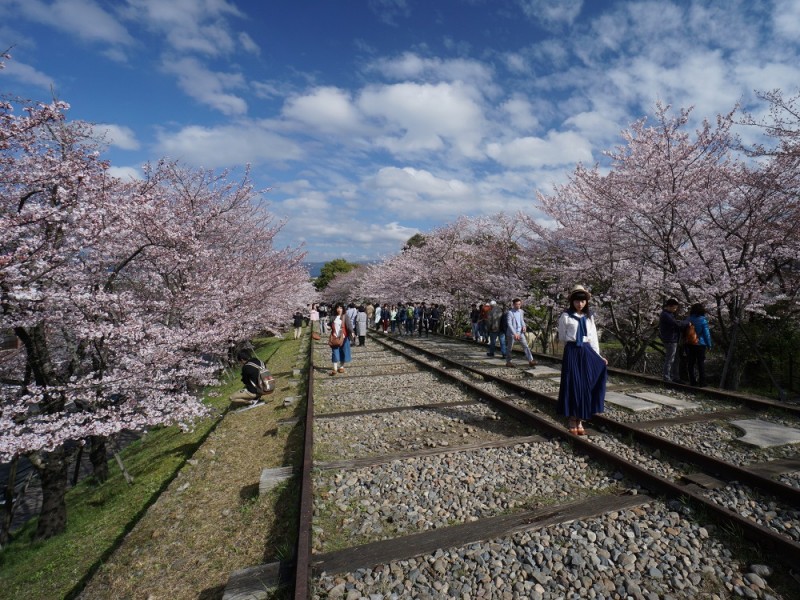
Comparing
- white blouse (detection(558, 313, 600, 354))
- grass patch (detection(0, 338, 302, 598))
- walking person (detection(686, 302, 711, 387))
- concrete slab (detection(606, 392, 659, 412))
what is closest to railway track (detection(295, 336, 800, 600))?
concrete slab (detection(606, 392, 659, 412))

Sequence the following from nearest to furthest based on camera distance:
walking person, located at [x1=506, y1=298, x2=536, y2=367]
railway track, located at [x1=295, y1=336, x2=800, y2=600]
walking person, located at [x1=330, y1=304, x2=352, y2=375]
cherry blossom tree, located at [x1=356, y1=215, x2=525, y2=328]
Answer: railway track, located at [x1=295, y1=336, x2=800, y2=600] < walking person, located at [x1=330, y1=304, x2=352, y2=375] < walking person, located at [x1=506, y1=298, x2=536, y2=367] < cherry blossom tree, located at [x1=356, y1=215, x2=525, y2=328]

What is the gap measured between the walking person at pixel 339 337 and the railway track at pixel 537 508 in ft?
13.0

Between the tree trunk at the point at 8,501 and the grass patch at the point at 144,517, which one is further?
the tree trunk at the point at 8,501

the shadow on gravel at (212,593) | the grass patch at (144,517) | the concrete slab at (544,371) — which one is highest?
the concrete slab at (544,371)

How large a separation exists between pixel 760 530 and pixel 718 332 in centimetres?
1033

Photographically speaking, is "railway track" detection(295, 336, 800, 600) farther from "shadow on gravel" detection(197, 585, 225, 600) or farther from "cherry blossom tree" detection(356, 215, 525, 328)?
"cherry blossom tree" detection(356, 215, 525, 328)

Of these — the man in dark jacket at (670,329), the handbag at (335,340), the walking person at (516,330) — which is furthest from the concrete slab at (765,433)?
the handbag at (335,340)

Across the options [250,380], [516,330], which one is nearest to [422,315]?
[516,330]

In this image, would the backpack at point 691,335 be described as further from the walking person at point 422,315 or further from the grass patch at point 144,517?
the walking person at point 422,315

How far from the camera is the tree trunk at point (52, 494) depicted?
657cm

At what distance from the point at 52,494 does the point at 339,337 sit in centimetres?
583

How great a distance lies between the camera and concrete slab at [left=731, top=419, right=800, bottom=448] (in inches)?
178

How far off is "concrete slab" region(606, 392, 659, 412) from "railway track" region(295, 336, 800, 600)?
0.24m

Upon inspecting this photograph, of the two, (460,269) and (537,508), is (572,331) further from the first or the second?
(460,269)
